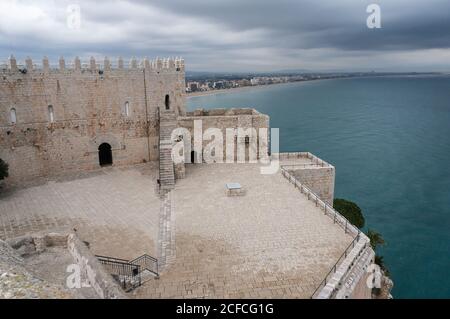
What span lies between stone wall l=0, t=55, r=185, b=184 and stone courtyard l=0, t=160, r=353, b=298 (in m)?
1.73

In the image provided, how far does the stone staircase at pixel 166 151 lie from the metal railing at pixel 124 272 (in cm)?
650

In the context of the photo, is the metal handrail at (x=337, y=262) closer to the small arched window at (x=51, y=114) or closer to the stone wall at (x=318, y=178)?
the stone wall at (x=318, y=178)

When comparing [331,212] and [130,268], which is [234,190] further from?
[130,268]

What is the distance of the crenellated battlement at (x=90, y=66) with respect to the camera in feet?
60.4

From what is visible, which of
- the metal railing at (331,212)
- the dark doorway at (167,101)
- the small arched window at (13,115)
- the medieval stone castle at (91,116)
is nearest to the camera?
the metal railing at (331,212)

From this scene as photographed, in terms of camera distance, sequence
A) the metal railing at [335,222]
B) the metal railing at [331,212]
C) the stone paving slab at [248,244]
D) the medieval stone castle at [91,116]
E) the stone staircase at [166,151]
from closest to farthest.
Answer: the stone paving slab at [248,244] < the metal railing at [335,222] < the metal railing at [331,212] < the stone staircase at [166,151] < the medieval stone castle at [91,116]

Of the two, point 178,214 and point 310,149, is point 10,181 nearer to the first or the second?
point 178,214

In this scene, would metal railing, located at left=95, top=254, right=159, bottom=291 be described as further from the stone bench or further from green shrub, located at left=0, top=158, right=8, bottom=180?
green shrub, located at left=0, top=158, right=8, bottom=180

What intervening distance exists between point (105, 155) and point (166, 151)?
532 centimetres

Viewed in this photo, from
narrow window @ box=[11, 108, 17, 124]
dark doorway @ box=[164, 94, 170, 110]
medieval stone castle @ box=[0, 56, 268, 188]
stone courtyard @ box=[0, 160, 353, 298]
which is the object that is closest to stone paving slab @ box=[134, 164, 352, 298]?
stone courtyard @ box=[0, 160, 353, 298]

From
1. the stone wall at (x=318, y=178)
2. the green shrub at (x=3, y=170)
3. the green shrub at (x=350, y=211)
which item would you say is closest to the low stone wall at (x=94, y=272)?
the green shrub at (x=3, y=170)

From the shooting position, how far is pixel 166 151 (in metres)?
19.1

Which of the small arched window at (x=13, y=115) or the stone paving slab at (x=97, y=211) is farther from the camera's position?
the small arched window at (x=13, y=115)

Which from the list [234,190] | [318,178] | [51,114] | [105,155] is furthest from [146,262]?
[105,155]
